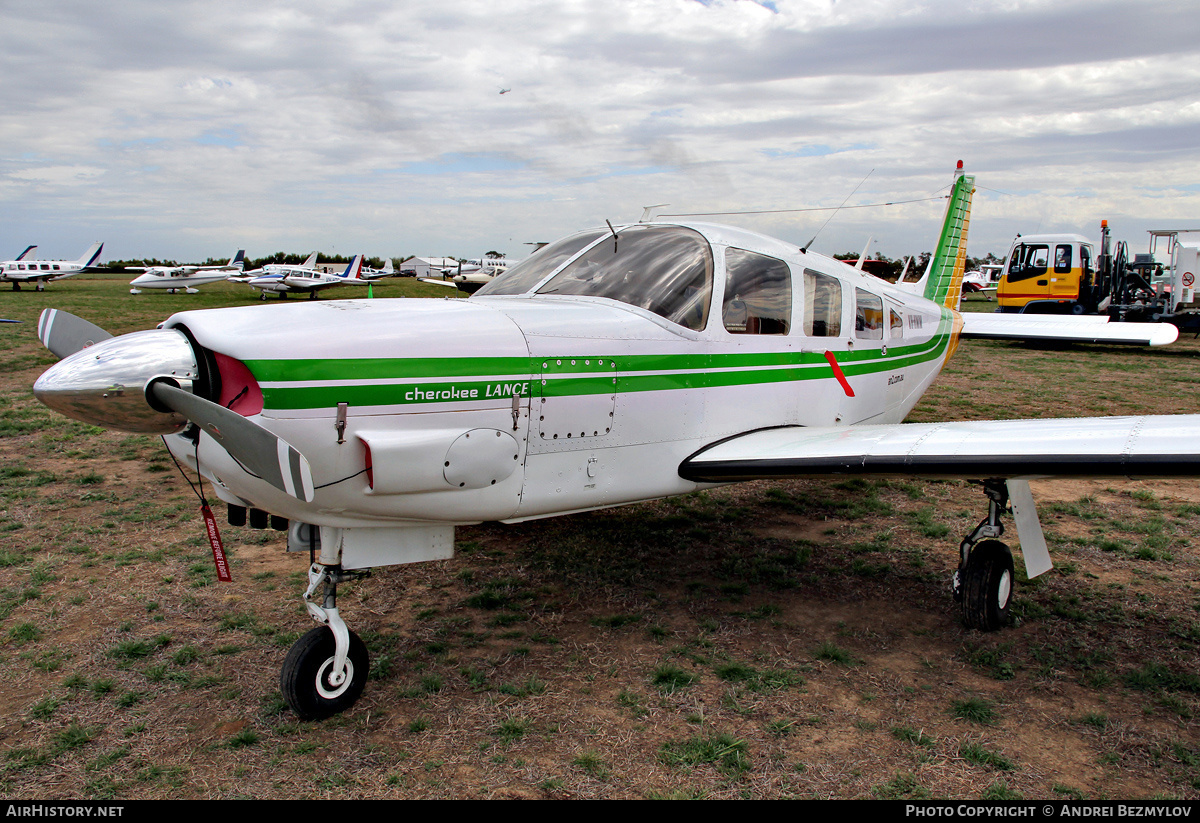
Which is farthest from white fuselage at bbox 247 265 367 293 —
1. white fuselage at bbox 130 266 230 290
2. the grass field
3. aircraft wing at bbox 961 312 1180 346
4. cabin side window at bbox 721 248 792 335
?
cabin side window at bbox 721 248 792 335

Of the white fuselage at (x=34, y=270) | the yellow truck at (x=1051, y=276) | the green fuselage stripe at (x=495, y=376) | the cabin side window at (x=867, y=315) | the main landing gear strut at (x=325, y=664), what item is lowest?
the main landing gear strut at (x=325, y=664)

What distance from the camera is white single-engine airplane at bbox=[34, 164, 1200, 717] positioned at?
123 inches

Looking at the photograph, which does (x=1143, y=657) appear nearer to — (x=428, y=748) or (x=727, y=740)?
(x=727, y=740)

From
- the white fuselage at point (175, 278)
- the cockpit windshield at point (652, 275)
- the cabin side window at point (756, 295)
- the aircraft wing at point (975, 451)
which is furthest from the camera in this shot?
the white fuselage at point (175, 278)

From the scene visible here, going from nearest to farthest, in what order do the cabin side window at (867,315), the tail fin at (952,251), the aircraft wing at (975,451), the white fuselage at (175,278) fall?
the aircraft wing at (975,451) < the cabin side window at (867,315) < the tail fin at (952,251) < the white fuselage at (175,278)

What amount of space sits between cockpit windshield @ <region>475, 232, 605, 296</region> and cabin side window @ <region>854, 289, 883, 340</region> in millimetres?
2288

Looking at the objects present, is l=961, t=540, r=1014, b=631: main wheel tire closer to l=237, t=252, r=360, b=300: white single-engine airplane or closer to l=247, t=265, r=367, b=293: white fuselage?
l=237, t=252, r=360, b=300: white single-engine airplane

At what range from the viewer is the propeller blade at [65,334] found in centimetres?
387

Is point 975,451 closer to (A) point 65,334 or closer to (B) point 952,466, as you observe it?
(B) point 952,466

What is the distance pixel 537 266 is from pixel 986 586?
3.41 metres

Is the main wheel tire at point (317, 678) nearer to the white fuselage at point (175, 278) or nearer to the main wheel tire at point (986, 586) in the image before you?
the main wheel tire at point (986, 586)

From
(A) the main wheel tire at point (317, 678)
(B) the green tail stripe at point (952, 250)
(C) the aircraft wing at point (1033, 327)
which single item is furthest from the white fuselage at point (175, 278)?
(A) the main wheel tire at point (317, 678)

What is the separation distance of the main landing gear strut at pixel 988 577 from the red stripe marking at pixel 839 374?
1450 mm

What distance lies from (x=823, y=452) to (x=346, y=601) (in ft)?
10.3
